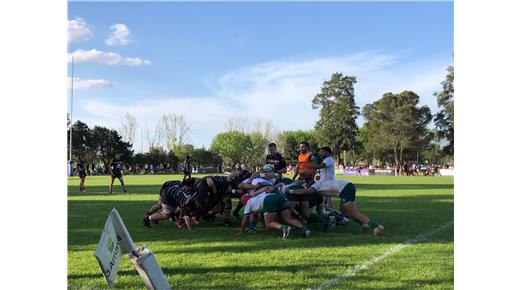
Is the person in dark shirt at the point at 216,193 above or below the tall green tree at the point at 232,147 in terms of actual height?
below

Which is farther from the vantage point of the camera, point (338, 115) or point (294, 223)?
point (338, 115)

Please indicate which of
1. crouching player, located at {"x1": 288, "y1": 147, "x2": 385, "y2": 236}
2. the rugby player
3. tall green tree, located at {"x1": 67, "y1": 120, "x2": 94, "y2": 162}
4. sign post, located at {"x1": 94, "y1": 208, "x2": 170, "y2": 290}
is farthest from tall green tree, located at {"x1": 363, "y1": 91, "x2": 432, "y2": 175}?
sign post, located at {"x1": 94, "y1": 208, "x2": 170, "y2": 290}

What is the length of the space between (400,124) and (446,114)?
741cm

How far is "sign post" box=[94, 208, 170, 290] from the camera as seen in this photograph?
4.36 meters

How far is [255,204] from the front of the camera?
9.06 m

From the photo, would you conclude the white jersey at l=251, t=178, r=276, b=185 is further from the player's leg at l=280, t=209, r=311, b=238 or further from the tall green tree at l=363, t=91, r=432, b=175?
the tall green tree at l=363, t=91, r=432, b=175

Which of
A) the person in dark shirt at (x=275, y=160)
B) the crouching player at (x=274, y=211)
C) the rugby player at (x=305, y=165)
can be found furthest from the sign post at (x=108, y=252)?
the person in dark shirt at (x=275, y=160)

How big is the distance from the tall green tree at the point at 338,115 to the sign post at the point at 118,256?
236 feet

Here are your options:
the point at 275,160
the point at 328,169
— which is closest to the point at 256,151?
the point at 275,160

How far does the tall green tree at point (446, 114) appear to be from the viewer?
63156 mm

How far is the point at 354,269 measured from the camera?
628cm

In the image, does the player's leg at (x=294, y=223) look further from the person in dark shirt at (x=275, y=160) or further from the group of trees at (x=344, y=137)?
the group of trees at (x=344, y=137)

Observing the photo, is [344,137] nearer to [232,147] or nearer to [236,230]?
[232,147]
